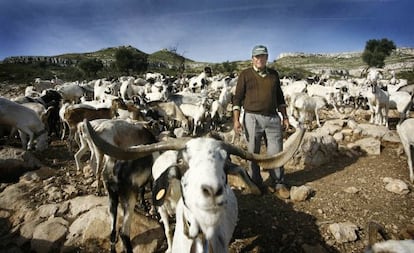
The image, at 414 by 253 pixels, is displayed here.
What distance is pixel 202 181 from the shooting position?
2275 millimetres

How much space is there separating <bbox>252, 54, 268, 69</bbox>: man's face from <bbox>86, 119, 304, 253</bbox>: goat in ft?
8.56

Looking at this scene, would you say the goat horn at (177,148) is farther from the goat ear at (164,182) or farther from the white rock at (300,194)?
the white rock at (300,194)

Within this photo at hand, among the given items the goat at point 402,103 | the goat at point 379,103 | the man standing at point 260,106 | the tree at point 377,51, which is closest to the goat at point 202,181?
the man standing at point 260,106

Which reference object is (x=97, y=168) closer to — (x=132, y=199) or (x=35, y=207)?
(x=35, y=207)

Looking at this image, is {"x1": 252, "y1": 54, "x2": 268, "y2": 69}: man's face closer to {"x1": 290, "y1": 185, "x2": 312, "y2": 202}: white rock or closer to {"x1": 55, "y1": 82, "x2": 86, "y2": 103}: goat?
{"x1": 290, "y1": 185, "x2": 312, "y2": 202}: white rock

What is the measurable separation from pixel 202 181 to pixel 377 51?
65.6 meters

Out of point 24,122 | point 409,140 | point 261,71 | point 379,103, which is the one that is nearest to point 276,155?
point 261,71

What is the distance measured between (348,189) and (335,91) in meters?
14.0

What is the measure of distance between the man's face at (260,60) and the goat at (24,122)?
24.3 feet

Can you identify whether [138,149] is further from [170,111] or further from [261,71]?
[170,111]

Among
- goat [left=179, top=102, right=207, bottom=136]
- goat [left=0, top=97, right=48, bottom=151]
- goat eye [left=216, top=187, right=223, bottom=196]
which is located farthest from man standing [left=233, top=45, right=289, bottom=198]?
goat [left=0, top=97, right=48, bottom=151]

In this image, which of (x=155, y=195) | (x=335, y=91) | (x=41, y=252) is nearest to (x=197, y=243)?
(x=155, y=195)

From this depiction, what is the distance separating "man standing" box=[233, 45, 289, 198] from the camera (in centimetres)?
548

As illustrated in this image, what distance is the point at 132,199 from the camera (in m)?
4.21
